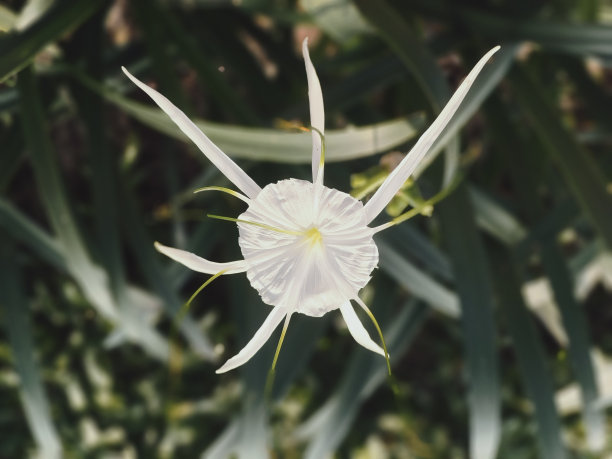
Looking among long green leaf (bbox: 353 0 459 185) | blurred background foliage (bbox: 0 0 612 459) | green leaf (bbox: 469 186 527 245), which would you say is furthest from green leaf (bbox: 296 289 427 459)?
long green leaf (bbox: 353 0 459 185)

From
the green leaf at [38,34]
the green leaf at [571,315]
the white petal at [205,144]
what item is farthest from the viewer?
the green leaf at [571,315]

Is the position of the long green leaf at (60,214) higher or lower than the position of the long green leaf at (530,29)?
lower

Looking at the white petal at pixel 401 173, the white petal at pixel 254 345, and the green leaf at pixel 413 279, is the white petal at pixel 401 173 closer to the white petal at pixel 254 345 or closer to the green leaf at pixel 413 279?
the white petal at pixel 254 345

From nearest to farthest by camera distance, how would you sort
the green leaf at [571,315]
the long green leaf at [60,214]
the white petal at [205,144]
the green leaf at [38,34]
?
the white petal at [205,144]
the green leaf at [38,34]
the long green leaf at [60,214]
the green leaf at [571,315]

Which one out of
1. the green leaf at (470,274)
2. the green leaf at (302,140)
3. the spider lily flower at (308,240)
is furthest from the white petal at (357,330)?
the green leaf at (470,274)

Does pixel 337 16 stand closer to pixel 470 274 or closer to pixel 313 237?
pixel 470 274

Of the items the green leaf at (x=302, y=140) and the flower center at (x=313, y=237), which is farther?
the green leaf at (x=302, y=140)
